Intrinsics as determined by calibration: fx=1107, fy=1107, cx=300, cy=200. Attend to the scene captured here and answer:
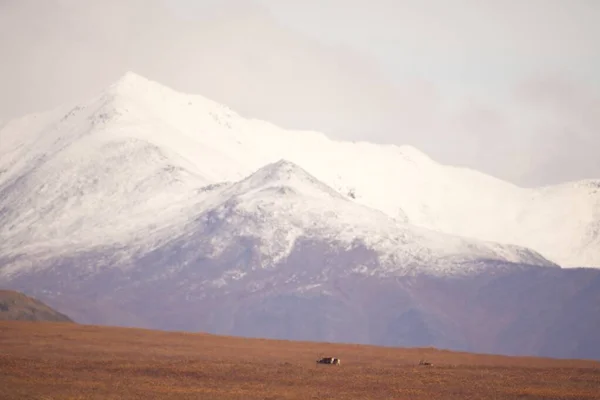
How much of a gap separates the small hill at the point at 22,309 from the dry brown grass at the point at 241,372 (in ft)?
133

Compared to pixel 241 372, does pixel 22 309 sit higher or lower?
higher

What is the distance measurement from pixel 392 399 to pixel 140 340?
52830mm

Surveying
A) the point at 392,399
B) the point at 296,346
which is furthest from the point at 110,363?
the point at 296,346

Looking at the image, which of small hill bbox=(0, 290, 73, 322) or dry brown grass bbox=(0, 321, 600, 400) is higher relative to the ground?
small hill bbox=(0, 290, 73, 322)

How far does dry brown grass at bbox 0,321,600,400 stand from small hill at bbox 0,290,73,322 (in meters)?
40.5

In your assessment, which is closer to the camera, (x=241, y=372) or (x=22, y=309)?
(x=241, y=372)

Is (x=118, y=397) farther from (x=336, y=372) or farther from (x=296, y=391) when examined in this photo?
(x=336, y=372)

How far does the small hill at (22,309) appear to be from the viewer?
177675 millimetres

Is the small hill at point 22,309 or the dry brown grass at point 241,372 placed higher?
the small hill at point 22,309

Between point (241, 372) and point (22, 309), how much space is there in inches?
3600

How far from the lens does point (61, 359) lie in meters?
104

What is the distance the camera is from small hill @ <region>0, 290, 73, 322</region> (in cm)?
17768

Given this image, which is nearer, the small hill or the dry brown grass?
the dry brown grass

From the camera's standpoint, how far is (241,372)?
100 metres
